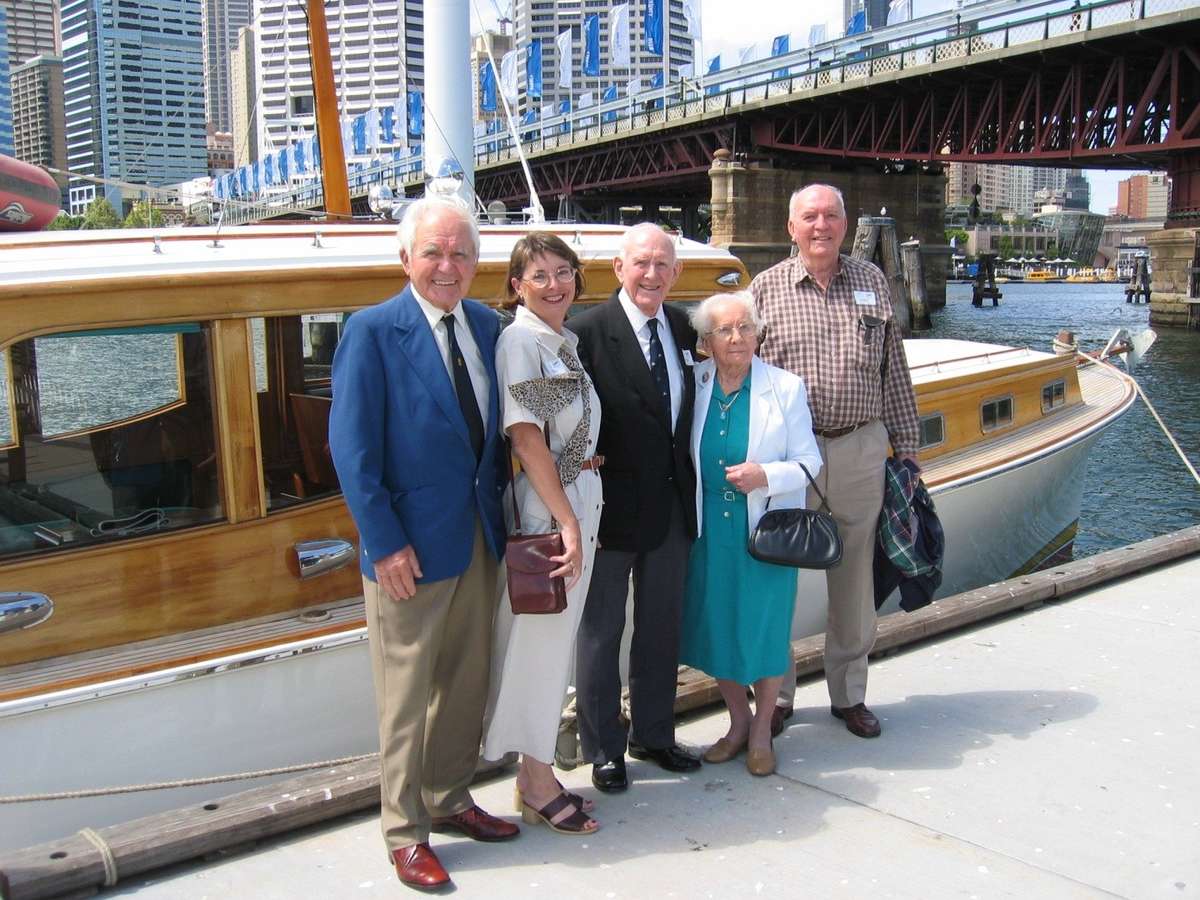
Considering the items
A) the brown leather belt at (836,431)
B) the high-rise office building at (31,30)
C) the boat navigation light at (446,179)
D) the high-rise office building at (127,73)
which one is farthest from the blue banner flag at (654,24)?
the brown leather belt at (836,431)

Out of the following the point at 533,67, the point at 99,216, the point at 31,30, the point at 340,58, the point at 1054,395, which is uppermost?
the point at 533,67

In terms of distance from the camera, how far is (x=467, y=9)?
32.2 feet

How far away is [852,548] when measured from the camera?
4.25 metres

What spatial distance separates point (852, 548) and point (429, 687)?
67.5 inches

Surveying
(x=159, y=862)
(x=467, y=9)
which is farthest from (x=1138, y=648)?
(x=467, y=9)

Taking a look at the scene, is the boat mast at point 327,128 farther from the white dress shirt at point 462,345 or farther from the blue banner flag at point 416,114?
the blue banner flag at point 416,114

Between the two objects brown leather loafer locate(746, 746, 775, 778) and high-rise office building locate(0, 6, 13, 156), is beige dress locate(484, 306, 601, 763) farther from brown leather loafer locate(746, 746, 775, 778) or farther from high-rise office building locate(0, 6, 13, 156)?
high-rise office building locate(0, 6, 13, 156)

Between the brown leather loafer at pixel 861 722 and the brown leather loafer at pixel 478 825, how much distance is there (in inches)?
56.8

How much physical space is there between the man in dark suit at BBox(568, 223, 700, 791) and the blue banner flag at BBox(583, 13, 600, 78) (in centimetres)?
5285

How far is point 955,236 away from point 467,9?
544ft

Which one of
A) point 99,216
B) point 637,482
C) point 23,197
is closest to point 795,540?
point 637,482

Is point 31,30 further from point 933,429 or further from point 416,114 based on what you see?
point 933,429

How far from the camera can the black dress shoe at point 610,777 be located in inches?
150

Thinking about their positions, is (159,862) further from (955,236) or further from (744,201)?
(955,236)
